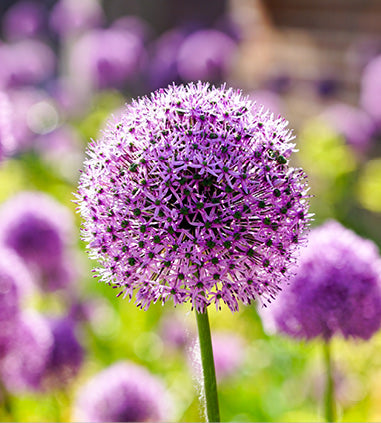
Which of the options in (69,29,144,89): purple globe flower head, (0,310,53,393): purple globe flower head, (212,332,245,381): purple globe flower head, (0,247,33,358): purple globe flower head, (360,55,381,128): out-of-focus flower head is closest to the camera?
(0,247,33,358): purple globe flower head

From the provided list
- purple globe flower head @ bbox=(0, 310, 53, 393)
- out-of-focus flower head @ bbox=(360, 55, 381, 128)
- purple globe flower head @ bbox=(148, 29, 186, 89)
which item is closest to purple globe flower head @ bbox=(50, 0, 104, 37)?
purple globe flower head @ bbox=(148, 29, 186, 89)

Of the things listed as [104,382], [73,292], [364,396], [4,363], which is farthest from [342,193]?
[4,363]

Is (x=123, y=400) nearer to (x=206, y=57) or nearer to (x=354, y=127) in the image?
(x=354, y=127)

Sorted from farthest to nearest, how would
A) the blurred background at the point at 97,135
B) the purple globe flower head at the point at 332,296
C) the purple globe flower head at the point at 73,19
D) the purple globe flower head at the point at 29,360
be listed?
1. the purple globe flower head at the point at 73,19
2. the blurred background at the point at 97,135
3. the purple globe flower head at the point at 29,360
4. the purple globe flower head at the point at 332,296

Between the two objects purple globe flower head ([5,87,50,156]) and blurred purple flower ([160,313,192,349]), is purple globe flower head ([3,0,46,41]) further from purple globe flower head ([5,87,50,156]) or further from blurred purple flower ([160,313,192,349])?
blurred purple flower ([160,313,192,349])

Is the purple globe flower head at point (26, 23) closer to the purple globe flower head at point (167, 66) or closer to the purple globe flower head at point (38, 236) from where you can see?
the purple globe flower head at point (167, 66)

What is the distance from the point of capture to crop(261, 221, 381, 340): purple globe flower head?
139 centimetres

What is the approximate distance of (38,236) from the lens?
2.34 metres

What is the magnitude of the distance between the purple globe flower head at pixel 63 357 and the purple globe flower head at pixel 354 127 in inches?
72.0

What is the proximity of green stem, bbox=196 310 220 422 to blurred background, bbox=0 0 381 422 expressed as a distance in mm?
301

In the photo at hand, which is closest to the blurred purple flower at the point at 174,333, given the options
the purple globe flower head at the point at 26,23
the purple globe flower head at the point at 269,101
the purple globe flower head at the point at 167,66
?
the purple globe flower head at the point at 269,101

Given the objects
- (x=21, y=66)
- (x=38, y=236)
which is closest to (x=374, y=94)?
(x=38, y=236)

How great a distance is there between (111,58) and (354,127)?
1567mm

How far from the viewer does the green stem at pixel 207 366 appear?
967 millimetres
